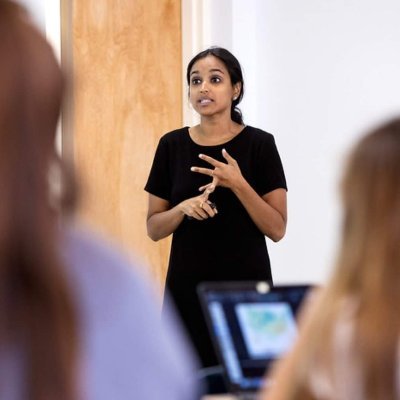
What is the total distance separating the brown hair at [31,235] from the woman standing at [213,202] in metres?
2.57

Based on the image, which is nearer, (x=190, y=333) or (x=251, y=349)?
(x=251, y=349)

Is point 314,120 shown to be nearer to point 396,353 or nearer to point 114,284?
point 396,353

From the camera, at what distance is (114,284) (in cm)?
93

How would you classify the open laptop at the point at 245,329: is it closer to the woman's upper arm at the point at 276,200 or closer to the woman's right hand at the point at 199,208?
the woman's right hand at the point at 199,208

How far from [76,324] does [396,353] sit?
58 centimetres

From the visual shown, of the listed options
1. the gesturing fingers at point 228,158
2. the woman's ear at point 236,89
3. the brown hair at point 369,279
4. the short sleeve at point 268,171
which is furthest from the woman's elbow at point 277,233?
the brown hair at point 369,279

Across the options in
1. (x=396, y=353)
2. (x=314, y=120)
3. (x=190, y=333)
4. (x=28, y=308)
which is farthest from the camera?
(x=314, y=120)

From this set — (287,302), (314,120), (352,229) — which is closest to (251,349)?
(287,302)

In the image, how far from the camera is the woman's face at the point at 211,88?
3717mm

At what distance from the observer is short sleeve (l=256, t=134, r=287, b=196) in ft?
11.9

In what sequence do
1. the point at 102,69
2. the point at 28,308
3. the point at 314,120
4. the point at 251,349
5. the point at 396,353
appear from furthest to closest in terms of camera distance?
the point at 314,120 < the point at 102,69 < the point at 251,349 < the point at 396,353 < the point at 28,308

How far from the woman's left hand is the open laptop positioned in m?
1.49

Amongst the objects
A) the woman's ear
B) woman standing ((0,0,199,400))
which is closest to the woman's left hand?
the woman's ear

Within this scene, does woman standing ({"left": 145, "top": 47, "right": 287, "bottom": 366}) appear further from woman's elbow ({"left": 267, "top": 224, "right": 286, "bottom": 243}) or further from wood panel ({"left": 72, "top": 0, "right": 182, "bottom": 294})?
wood panel ({"left": 72, "top": 0, "right": 182, "bottom": 294})
